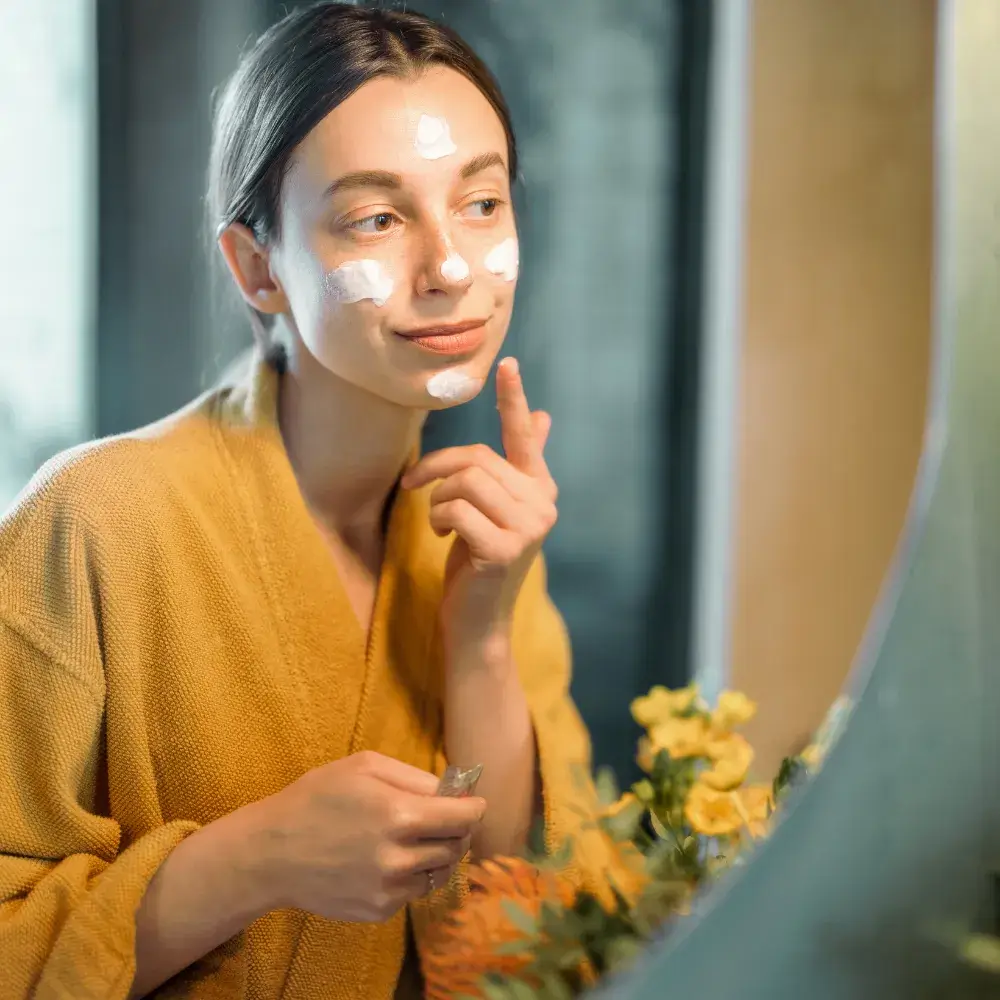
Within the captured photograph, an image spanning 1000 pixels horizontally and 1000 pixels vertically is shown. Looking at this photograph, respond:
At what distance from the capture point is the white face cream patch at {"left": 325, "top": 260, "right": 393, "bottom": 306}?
57cm

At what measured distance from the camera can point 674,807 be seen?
2.14 ft

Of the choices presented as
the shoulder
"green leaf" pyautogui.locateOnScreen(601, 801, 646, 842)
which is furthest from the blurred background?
"green leaf" pyautogui.locateOnScreen(601, 801, 646, 842)

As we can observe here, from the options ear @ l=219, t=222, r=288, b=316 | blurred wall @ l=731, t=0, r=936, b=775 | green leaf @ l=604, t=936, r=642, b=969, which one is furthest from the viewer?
blurred wall @ l=731, t=0, r=936, b=775

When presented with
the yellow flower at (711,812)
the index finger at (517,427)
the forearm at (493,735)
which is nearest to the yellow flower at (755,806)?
the yellow flower at (711,812)

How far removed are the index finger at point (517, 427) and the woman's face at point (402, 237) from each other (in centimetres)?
3

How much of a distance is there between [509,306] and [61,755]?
0.31 metres

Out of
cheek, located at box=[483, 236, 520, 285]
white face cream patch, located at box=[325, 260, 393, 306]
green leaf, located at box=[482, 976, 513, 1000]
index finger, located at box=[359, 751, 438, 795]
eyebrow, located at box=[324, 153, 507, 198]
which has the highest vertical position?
eyebrow, located at box=[324, 153, 507, 198]

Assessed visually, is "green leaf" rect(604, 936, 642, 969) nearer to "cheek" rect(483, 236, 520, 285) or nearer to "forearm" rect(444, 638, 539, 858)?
"forearm" rect(444, 638, 539, 858)

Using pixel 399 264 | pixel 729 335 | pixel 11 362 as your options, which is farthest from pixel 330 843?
pixel 729 335

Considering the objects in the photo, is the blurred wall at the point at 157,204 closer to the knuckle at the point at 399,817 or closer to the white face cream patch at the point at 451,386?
the white face cream patch at the point at 451,386

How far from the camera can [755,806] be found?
2.21 feet

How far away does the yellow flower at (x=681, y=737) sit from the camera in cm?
68

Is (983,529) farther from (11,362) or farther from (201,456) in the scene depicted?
(11,362)

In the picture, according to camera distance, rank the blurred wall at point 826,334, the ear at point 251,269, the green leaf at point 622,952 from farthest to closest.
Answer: the blurred wall at point 826,334 < the ear at point 251,269 < the green leaf at point 622,952
